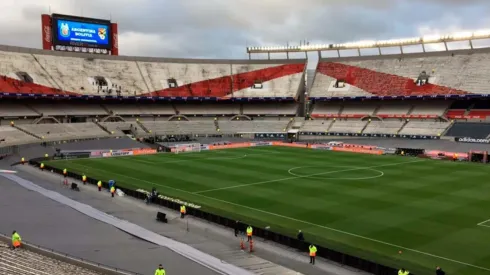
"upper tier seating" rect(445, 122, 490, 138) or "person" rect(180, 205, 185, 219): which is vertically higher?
"upper tier seating" rect(445, 122, 490, 138)

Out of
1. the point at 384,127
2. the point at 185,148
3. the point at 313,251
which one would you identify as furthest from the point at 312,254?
the point at 384,127

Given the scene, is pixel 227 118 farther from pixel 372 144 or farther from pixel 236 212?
pixel 236 212

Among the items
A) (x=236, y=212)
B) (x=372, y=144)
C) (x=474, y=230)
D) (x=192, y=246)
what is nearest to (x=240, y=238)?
(x=192, y=246)

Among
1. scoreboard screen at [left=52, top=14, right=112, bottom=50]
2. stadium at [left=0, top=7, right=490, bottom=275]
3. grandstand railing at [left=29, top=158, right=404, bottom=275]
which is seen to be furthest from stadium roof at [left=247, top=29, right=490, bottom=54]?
grandstand railing at [left=29, top=158, right=404, bottom=275]

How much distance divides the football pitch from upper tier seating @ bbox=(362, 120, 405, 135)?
21.0 m

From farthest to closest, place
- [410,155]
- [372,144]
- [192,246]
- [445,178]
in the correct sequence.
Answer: [372,144]
[410,155]
[445,178]
[192,246]

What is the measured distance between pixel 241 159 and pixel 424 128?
3717 centimetres

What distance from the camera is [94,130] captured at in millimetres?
74125

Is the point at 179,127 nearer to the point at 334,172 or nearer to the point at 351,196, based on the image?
the point at 334,172

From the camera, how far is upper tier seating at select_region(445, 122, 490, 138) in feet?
219

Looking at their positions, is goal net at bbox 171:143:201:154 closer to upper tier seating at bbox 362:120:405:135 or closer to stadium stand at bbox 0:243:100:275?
upper tier seating at bbox 362:120:405:135

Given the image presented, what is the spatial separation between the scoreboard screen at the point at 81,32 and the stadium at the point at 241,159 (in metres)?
0.26

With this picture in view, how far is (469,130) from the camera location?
224ft

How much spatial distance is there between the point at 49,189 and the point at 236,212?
18.1 meters
